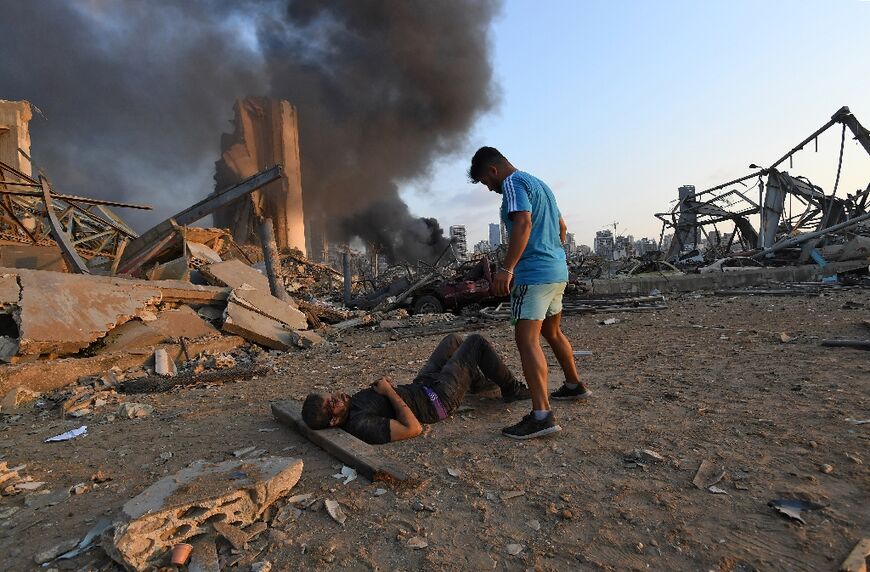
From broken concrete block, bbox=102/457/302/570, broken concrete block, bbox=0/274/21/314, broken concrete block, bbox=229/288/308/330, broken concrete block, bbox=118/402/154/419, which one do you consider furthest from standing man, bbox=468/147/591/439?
broken concrete block, bbox=229/288/308/330

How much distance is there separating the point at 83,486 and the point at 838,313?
8.50m

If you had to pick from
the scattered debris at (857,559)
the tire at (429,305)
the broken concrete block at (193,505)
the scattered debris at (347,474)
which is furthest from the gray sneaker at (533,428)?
the tire at (429,305)

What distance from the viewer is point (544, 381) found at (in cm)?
284

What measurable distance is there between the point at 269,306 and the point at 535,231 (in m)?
6.19

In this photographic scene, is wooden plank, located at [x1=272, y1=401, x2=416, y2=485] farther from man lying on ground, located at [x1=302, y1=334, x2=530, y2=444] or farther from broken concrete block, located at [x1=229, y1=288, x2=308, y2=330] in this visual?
broken concrete block, located at [x1=229, y1=288, x2=308, y2=330]

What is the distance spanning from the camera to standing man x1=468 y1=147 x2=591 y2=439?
9.18 feet

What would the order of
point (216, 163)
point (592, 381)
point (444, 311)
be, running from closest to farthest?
1. point (592, 381)
2. point (444, 311)
3. point (216, 163)

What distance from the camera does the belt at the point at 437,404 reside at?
3.11 m

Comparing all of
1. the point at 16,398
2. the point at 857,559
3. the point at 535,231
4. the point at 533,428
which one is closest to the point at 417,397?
the point at 533,428

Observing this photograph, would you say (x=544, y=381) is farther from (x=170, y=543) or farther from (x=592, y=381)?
(x=170, y=543)

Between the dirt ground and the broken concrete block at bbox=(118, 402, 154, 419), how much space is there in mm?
132

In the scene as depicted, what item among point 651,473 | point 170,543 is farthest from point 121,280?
point 651,473

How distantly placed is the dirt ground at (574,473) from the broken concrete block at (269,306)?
3199 mm

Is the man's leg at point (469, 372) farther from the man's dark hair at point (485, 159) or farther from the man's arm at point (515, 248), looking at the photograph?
the man's dark hair at point (485, 159)
